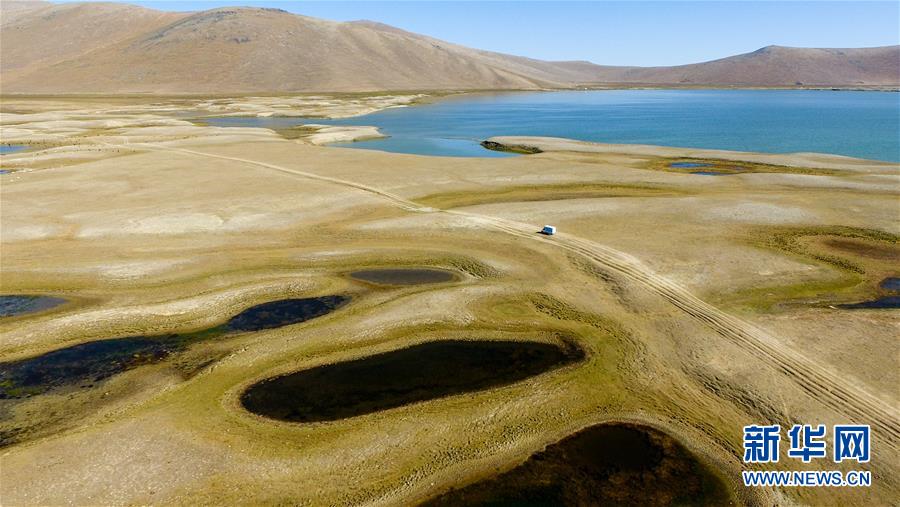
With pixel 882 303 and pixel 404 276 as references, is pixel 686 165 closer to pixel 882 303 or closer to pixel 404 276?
pixel 882 303

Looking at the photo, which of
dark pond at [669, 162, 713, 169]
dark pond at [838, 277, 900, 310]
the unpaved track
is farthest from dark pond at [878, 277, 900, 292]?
dark pond at [669, 162, 713, 169]

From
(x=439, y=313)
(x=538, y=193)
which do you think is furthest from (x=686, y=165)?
(x=439, y=313)

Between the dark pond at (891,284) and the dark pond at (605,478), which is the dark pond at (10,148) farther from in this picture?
the dark pond at (891,284)

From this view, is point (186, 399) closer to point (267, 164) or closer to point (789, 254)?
point (789, 254)

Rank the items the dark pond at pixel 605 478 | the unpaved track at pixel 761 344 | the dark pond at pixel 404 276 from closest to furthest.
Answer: the dark pond at pixel 605 478
the unpaved track at pixel 761 344
the dark pond at pixel 404 276

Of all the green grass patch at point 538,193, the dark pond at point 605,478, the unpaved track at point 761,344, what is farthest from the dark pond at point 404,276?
the dark pond at point 605,478

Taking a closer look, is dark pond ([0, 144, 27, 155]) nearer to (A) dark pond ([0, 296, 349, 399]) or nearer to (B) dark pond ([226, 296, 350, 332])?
(A) dark pond ([0, 296, 349, 399])

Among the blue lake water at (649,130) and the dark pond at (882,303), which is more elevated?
the blue lake water at (649,130)
